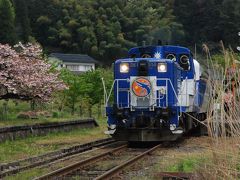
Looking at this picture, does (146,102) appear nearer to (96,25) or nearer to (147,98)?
(147,98)

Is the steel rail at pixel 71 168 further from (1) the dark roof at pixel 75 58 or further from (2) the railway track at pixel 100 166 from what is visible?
(1) the dark roof at pixel 75 58

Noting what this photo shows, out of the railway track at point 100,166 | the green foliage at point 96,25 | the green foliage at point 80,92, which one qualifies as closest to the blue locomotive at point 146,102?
the railway track at point 100,166

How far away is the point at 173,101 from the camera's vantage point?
→ 1466cm

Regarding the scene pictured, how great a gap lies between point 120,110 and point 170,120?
1.44m

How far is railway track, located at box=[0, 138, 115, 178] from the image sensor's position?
1033 centimetres

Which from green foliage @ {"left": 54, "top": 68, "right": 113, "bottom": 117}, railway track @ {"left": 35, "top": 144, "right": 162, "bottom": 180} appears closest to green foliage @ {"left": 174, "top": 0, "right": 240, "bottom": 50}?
green foliage @ {"left": 54, "top": 68, "right": 113, "bottom": 117}

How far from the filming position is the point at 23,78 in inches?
835

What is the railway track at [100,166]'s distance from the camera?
969cm

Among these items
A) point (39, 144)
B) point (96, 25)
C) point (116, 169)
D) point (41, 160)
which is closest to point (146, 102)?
point (39, 144)

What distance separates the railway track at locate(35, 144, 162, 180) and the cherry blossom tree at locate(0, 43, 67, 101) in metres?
8.15

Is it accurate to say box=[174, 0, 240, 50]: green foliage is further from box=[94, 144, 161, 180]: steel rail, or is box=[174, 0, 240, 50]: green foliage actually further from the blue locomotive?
box=[94, 144, 161, 180]: steel rail

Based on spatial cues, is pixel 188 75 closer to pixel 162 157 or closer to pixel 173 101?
pixel 173 101

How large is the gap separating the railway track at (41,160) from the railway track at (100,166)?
3.11ft

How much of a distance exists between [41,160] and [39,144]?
3.94 metres
